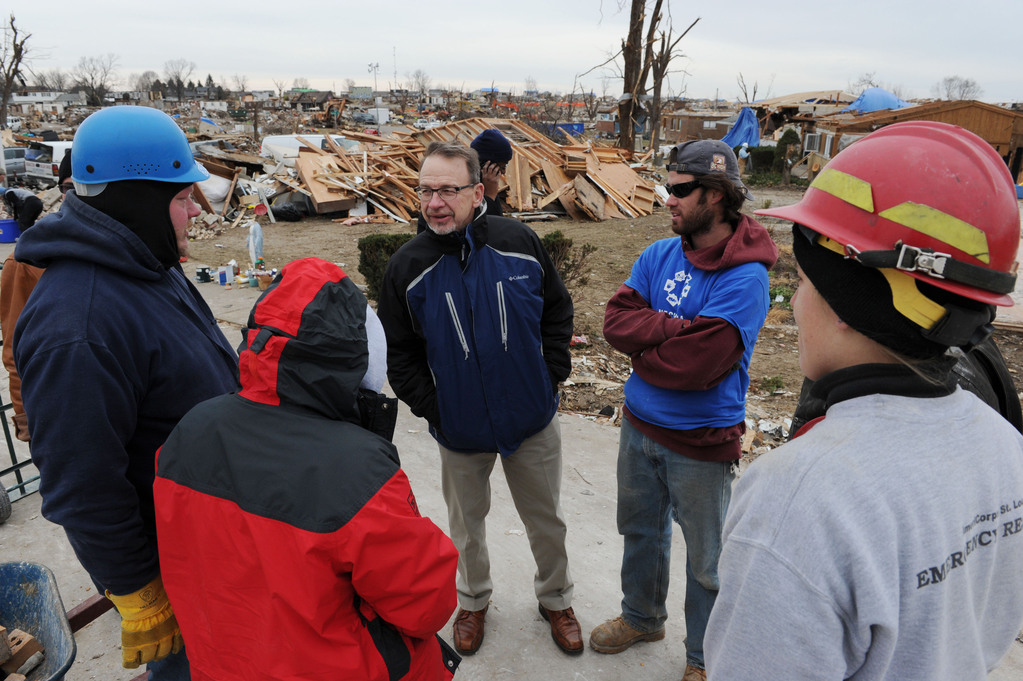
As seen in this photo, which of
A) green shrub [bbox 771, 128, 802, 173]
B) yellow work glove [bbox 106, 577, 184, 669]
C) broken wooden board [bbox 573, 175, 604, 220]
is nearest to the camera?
yellow work glove [bbox 106, 577, 184, 669]

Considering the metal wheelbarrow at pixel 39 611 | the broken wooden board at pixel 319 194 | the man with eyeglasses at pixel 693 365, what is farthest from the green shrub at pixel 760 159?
the metal wheelbarrow at pixel 39 611

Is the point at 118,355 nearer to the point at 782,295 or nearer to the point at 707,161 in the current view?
the point at 707,161

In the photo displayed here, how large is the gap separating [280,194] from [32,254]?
16846 millimetres

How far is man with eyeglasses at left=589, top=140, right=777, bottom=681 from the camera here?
251cm

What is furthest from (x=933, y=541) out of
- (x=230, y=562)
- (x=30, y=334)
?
(x=30, y=334)

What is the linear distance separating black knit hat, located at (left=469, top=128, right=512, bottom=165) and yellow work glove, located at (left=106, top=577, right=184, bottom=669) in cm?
346

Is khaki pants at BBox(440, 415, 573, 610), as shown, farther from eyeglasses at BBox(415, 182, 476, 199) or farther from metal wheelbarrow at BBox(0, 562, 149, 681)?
metal wheelbarrow at BBox(0, 562, 149, 681)

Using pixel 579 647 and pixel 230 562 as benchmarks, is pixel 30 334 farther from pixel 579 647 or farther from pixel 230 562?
pixel 579 647

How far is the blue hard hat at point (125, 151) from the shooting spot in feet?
6.82

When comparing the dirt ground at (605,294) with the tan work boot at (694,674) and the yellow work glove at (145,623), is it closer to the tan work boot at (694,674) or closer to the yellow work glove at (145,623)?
the tan work boot at (694,674)

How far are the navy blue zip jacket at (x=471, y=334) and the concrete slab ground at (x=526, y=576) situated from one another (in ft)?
3.40

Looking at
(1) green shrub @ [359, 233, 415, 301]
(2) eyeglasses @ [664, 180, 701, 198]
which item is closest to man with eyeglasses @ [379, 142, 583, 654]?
(2) eyeglasses @ [664, 180, 701, 198]

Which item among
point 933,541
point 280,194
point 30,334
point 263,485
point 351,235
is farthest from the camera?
point 280,194

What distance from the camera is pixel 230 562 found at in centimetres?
162
